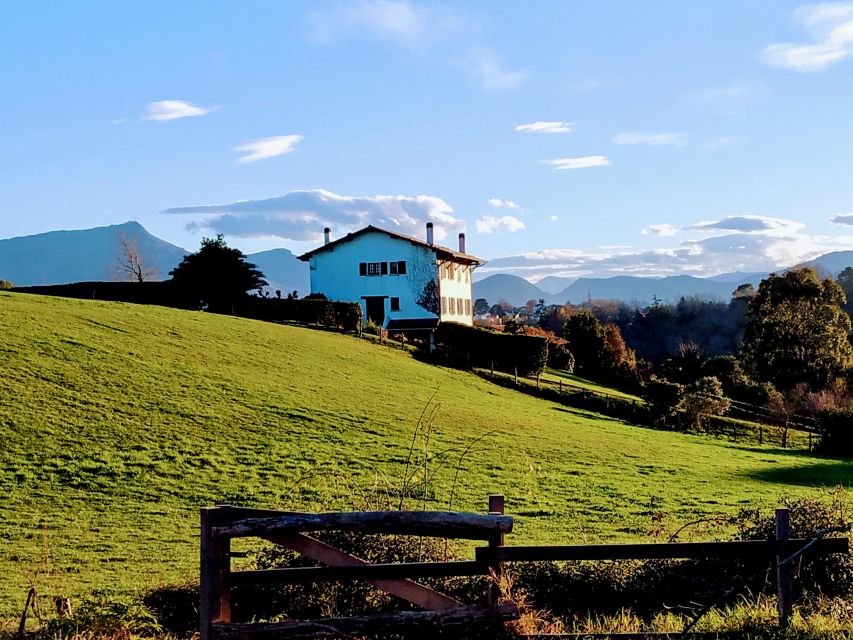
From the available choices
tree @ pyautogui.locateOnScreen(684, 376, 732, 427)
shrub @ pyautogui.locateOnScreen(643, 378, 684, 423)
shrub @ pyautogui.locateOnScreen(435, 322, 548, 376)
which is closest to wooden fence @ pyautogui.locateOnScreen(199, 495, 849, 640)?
shrub @ pyautogui.locateOnScreen(643, 378, 684, 423)

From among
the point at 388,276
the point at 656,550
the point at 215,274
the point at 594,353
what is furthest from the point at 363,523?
the point at 594,353

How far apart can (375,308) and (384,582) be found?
214 ft

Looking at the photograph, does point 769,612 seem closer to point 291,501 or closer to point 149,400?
point 291,501

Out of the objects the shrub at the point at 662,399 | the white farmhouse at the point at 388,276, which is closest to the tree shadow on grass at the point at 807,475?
the shrub at the point at 662,399

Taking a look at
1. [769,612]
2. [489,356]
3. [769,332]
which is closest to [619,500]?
[769,612]

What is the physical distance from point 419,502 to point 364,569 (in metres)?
13.5

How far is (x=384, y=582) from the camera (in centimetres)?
742

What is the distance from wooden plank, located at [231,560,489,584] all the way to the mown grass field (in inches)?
107

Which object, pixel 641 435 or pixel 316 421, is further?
pixel 641 435

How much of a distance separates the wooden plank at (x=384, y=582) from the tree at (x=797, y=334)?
2574 inches

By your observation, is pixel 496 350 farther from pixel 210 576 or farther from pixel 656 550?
pixel 210 576

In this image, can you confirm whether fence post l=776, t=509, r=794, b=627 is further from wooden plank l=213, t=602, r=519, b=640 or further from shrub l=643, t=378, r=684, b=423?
shrub l=643, t=378, r=684, b=423

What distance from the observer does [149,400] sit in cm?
3108

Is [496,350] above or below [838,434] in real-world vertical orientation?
above
